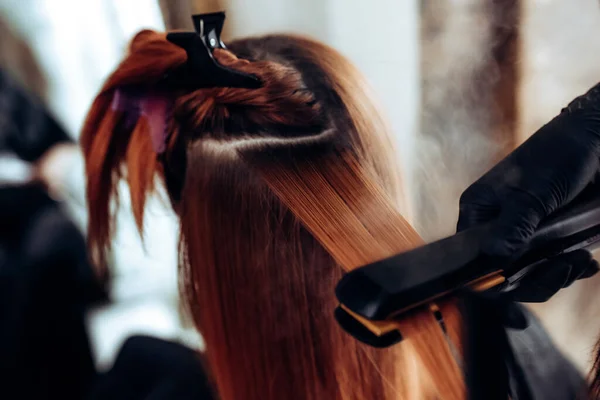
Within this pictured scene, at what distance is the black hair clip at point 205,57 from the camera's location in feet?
2.02

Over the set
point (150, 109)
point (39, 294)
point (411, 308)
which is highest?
point (150, 109)

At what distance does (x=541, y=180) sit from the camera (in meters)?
0.46

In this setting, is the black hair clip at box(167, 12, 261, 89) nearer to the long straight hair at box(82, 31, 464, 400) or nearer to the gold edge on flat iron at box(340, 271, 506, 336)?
the long straight hair at box(82, 31, 464, 400)

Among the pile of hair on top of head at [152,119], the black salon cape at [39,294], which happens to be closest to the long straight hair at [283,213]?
the pile of hair on top of head at [152,119]

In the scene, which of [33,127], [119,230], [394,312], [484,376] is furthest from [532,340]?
[33,127]

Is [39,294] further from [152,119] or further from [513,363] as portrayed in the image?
[513,363]

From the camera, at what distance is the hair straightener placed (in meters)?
0.44

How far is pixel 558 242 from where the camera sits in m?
0.48

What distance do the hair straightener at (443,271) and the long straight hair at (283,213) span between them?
28 millimetres

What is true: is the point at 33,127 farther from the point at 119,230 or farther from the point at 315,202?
the point at 315,202

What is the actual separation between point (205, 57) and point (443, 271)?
0.38m

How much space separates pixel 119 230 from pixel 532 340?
1.97 feet

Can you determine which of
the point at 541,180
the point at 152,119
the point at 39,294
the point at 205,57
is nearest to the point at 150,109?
the point at 152,119

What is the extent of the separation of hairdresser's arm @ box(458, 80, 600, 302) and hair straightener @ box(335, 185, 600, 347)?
0.01 meters
